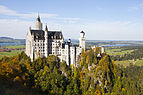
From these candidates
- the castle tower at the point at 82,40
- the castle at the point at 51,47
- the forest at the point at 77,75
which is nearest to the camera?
the forest at the point at 77,75

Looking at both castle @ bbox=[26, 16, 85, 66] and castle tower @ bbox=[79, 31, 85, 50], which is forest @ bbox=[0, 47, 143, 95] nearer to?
castle @ bbox=[26, 16, 85, 66]

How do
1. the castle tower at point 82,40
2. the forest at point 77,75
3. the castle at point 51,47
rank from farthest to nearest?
1. the castle tower at point 82,40
2. the castle at point 51,47
3. the forest at point 77,75

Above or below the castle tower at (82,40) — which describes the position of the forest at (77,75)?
below

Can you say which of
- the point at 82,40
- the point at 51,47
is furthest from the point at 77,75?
the point at 51,47

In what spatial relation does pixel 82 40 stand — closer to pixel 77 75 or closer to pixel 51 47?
pixel 51 47

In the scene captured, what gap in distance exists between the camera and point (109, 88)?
265 ft

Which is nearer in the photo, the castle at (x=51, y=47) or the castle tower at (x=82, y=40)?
the castle at (x=51, y=47)

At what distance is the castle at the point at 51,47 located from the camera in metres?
83.9

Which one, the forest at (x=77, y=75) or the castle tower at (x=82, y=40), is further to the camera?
the castle tower at (x=82, y=40)

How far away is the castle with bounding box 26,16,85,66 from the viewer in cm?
8394

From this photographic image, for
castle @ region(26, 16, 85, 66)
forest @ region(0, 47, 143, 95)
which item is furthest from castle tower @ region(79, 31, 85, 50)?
forest @ region(0, 47, 143, 95)

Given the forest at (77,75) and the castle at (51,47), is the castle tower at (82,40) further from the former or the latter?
the forest at (77,75)

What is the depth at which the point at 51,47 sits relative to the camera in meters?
89.4

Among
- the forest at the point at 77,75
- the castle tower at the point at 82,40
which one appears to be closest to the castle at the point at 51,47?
the castle tower at the point at 82,40
